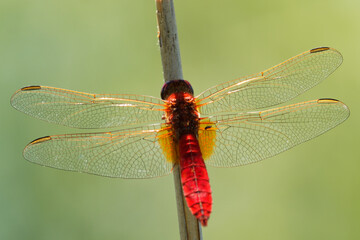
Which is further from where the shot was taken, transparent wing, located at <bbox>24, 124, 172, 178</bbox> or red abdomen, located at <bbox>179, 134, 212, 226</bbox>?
transparent wing, located at <bbox>24, 124, 172, 178</bbox>

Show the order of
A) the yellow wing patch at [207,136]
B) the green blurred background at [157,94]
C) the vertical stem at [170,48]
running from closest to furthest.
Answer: the vertical stem at [170,48] → the yellow wing patch at [207,136] → the green blurred background at [157,94]

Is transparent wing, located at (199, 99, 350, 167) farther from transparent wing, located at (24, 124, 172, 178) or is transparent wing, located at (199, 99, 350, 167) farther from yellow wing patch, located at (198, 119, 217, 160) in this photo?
transparent wing, located at (24, 124, 172, 178)

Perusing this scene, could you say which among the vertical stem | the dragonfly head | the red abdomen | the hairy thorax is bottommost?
the red abdomen

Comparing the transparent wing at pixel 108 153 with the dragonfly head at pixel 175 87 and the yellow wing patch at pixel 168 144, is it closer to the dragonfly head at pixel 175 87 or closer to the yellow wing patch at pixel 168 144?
the yellow wing patch at pixel 168 144

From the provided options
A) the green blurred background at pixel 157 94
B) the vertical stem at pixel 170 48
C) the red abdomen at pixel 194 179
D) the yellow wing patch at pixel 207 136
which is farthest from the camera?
the green blurred background at pixel 157 94

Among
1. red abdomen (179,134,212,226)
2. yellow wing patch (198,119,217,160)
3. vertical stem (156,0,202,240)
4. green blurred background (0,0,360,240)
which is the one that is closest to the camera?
red abdomen (179,134,212,226)

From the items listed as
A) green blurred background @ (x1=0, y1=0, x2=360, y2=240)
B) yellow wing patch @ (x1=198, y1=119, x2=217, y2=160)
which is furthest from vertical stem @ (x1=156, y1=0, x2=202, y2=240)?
green blurred background @ (x1=0, y1=0, x2=360, y2=240)

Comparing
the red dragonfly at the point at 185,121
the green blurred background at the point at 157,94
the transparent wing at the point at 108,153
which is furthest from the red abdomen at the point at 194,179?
the green blurred background at the point at 157,94

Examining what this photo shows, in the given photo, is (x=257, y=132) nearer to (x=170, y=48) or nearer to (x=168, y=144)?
(x=168, y=144)
